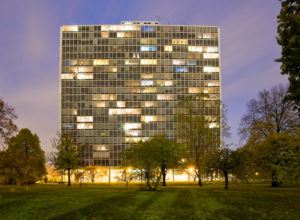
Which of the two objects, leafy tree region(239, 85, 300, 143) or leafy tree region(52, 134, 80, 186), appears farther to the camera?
leafy tree region(52, 134, 80, 186)

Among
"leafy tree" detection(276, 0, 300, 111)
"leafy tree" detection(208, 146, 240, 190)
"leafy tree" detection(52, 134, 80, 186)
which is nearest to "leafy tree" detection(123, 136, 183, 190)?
"leafy tree" detection(208, 146, 240, 190)

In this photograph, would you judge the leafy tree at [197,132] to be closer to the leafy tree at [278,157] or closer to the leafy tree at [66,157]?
the leafy tree at [278,157]

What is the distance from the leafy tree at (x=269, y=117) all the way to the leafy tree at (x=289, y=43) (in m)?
42.5

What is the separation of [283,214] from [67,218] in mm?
13268

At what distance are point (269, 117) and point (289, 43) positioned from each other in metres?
53.0

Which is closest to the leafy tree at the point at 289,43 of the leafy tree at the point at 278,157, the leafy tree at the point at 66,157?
the leafy tree at the point at 278,157

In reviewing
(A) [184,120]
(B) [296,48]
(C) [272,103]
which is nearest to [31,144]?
(A) [184,120]

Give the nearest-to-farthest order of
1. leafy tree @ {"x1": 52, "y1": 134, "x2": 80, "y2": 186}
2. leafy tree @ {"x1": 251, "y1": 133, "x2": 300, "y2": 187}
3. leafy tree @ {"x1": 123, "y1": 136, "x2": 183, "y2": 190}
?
leafy tree @ {"x1": 251, "y1": 133, "x2": 300, "y2": 187} < leafy tree @ {"x1": 123, "y1": 136, "x2": 183, "y2": 190} < leafy tree @ {"x1": 52, "y1": 134, "x2": 80, "y2": 186}

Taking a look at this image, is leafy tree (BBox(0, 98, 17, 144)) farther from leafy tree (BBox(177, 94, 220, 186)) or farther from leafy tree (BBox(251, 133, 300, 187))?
leafy tree (BBox(177, 94, 220, 186))

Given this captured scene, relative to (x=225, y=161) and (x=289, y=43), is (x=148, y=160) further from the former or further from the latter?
(x=289, y=43)

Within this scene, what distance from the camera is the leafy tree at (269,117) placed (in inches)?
3174

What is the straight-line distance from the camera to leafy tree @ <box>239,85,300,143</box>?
265ft

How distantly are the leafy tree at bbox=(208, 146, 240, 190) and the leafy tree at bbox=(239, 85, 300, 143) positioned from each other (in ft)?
35.8

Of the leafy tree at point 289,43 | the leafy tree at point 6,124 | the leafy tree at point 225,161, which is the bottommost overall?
the leafy tree at point 225,161
